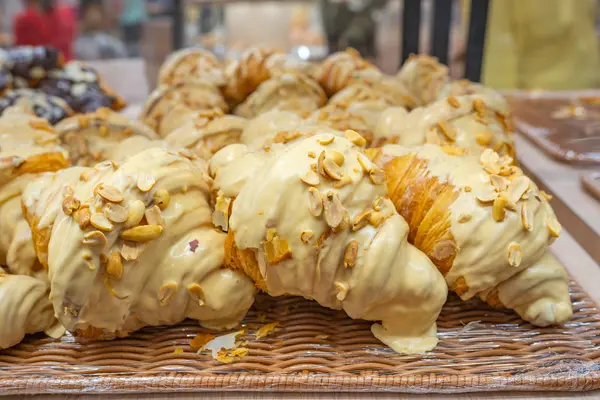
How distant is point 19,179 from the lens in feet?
3.90

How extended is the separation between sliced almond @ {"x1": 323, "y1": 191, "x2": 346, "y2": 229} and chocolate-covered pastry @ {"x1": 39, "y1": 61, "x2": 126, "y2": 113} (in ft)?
5.45

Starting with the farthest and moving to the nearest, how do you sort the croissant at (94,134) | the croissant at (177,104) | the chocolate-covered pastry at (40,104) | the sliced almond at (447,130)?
the chocolate-covered pastry at (40,104)
the croissant at (177,104)
the croissant at (94,134)
the sliced almond at (447,130)

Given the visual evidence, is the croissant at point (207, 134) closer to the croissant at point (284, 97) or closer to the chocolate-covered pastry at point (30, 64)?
the croissant at point (284, 97)

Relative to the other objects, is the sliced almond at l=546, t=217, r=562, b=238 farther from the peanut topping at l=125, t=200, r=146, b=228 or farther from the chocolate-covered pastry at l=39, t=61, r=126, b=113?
the chocolate-covered pastry at l=39, t=61, r=126, b=113

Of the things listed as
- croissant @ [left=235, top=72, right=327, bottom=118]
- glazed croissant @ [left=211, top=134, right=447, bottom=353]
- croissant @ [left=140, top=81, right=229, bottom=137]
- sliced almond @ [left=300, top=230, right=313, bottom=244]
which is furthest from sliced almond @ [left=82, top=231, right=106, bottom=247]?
croissant @ [left=235, top=72, right=327, bottom=118]

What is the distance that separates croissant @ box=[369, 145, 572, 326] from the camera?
983mm

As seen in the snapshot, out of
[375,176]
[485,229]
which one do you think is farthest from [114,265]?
[485,229]

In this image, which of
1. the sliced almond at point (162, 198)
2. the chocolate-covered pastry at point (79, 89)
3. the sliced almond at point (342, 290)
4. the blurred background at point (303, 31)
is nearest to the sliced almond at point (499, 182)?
the sliced almond at point (342, 290)

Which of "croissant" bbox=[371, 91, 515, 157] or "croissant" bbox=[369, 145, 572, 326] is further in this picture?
"croissant" bbox=[371, 91, 515, 157]

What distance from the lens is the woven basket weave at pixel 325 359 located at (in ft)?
3.03

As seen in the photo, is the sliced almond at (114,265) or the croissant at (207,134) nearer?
the sliced almond at (114,265)

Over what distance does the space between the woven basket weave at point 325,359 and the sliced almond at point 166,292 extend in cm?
12

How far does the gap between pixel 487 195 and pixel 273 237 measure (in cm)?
41

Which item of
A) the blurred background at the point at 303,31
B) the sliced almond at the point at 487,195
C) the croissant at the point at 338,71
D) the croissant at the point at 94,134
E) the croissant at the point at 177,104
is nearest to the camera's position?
the sliced almond at the point at 487,195
